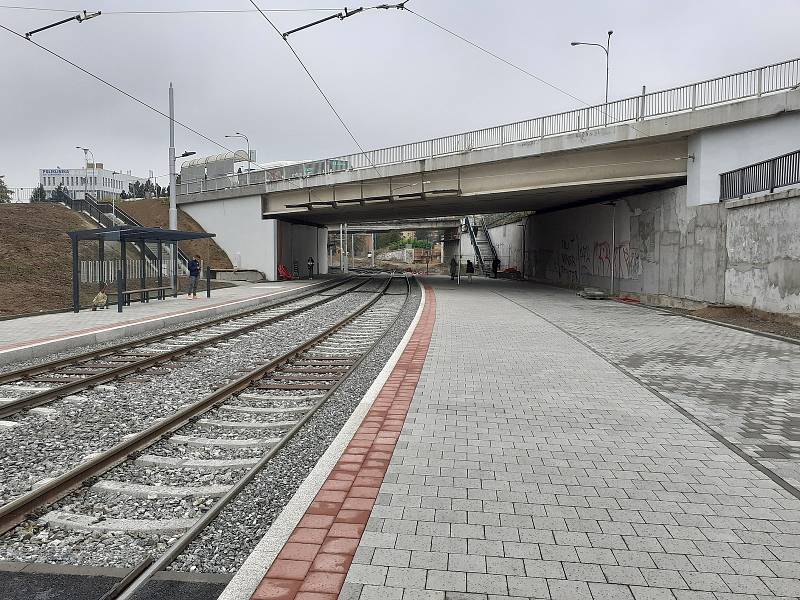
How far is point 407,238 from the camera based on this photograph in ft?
394

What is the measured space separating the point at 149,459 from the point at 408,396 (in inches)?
114

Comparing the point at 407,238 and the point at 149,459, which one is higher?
the point at 407,238

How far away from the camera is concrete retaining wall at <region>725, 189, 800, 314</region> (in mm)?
13133

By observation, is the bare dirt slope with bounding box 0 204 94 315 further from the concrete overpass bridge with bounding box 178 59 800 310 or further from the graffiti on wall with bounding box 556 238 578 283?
the graffiti on wall with bounding box 556 238 578 283

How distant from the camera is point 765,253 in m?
14.2

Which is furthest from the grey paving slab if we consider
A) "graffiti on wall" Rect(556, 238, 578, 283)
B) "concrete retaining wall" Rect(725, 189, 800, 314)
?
"graffiti on wall" Rect(556, 238, 578, 283)

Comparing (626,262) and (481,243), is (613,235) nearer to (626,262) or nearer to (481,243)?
(626,262)

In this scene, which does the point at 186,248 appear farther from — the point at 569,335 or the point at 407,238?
the point at 407,238

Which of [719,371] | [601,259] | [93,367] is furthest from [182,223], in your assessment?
[719,371]

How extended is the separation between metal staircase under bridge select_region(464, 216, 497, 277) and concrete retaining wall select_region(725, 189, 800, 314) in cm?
3536

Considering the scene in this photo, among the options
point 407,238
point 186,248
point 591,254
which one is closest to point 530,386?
point 591,254

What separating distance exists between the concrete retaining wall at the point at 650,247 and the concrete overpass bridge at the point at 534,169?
637 mm

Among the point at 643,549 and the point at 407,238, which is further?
the point at 407,238

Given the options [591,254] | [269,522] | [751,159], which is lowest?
[269,522]
